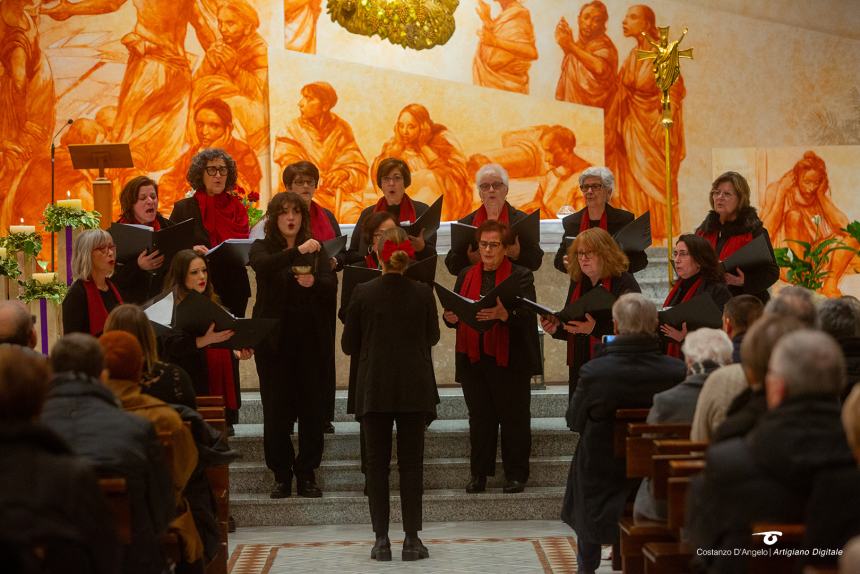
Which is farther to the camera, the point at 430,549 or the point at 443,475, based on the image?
the point at 443,475

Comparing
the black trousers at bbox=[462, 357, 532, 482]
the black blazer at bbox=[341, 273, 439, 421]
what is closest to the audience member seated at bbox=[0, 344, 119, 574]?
the black blazer at bbox=[341, 273, 439, 421]

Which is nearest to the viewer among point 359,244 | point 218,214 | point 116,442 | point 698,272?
point 116,442

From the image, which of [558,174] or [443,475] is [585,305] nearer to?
[443,475]

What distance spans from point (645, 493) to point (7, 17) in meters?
10.8

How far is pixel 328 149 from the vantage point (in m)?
13.7

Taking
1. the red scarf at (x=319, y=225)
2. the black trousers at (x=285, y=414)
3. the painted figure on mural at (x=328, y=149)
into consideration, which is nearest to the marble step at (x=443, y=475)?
the black trousers at (x=285, y=414)

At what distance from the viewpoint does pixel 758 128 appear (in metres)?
13.9

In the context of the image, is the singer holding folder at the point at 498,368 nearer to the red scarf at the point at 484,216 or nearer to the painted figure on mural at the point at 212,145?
the red scarf at the point at 484,216

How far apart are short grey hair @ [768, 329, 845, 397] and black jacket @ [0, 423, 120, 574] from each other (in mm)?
1837

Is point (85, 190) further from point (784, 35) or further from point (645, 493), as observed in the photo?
point (645, 493)

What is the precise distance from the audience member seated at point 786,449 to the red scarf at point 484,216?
4.72m

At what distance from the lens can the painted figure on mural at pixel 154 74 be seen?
13766 mm

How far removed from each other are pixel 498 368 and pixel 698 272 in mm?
1314

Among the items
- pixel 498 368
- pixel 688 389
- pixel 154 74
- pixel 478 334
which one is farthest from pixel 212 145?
pixel 688 389
